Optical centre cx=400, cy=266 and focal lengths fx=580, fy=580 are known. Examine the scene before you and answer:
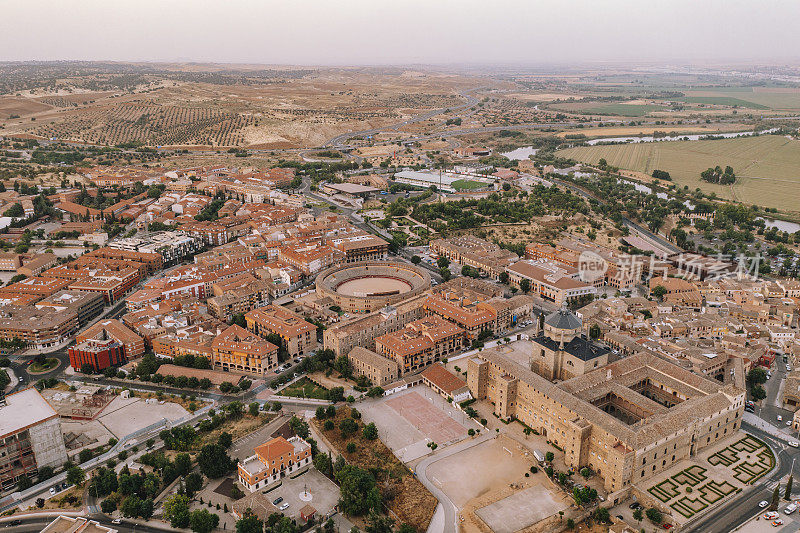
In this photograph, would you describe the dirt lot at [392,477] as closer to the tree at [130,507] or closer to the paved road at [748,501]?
the tree at [130,507]

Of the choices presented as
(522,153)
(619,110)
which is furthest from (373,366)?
(619,110)

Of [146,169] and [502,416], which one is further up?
[146,169]

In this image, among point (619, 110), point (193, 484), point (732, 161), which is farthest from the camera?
point (619, 110)

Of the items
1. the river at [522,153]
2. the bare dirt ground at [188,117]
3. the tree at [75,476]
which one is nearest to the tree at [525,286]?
the tree at [75,476]

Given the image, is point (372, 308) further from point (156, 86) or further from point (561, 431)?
point (156, 86)

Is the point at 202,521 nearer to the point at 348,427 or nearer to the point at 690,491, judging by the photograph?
the point at 348,427

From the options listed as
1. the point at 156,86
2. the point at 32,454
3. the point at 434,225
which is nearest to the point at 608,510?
the point at 32,454
